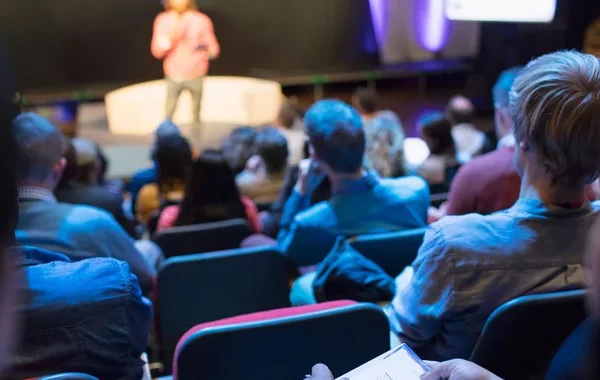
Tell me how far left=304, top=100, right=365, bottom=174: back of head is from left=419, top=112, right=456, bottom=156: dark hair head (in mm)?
1371

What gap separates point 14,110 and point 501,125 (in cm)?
203

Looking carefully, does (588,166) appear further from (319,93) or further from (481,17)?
(319,93)

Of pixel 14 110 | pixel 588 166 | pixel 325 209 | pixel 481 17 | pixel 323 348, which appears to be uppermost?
pixel 481 17

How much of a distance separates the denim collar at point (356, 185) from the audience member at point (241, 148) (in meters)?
1.71

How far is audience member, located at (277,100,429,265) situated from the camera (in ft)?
6.30

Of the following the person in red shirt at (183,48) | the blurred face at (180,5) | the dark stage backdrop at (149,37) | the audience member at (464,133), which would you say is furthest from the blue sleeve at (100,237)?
the dark stage backdrop at (149,37)

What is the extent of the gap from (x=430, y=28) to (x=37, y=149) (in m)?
6.61

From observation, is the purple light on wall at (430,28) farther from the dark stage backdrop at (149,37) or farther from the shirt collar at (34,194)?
the shirt collar at (34,194)

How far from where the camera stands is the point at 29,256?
1.21 meters

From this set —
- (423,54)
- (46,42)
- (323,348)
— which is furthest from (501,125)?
(46,42)

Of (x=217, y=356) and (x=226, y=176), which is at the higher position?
(x=226, y=176)

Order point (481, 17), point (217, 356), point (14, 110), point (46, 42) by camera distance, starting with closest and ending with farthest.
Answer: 1. point (14, 110)
2. point (217, 356)
3. point (481, 17)
4. point (46, 42)

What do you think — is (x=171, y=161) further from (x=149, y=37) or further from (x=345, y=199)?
(x=149, y=37)

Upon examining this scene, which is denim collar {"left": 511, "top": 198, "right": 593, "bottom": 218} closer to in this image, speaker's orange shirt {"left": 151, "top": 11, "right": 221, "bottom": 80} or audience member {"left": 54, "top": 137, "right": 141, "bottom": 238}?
audience member {"left": 54, "top": 137, "right": 141, "bottom": 238}
